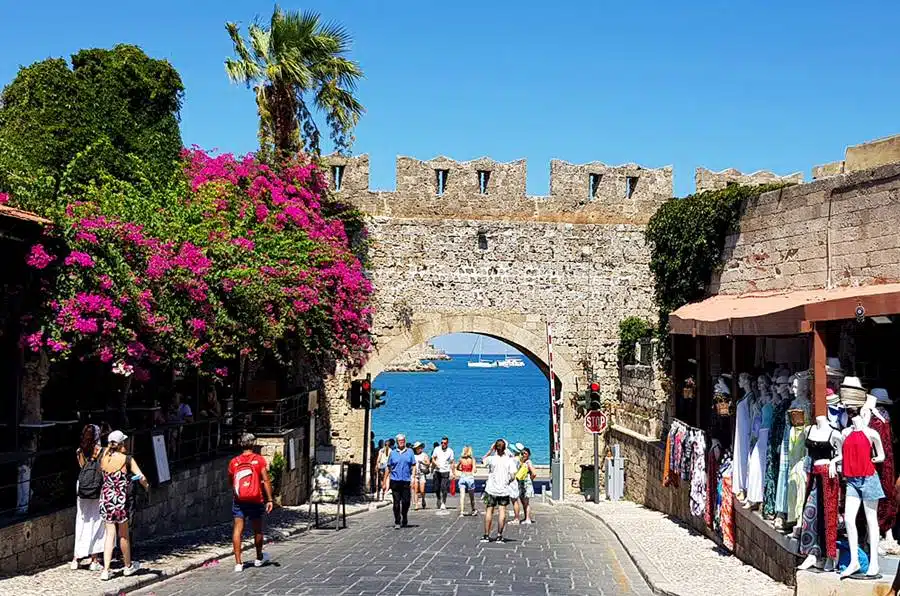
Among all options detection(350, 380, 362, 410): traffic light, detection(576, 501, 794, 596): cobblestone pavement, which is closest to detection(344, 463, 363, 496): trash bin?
detection(350, 380, 362, 410): traffic light

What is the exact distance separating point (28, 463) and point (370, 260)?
1421 centimetres

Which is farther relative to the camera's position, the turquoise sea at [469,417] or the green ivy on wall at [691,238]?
the turquoise sea at [469,417]

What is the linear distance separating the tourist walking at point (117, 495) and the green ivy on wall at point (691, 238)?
30.4 ft

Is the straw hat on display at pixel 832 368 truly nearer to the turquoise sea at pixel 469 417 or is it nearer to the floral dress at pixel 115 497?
the floral dress at pixel 115 497

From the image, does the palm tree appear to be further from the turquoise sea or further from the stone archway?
the turquoise sea

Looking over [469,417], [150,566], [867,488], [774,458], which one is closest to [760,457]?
[774,458]

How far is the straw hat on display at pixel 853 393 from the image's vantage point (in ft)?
29.3

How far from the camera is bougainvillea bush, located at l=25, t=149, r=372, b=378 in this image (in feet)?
37.9

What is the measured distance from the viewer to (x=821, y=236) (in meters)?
13.5

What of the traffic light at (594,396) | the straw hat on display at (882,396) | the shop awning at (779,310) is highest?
the shop awning at (779,310)

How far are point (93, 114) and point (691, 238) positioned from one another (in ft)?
33.3

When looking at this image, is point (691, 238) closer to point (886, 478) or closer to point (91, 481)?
point (886, 478)

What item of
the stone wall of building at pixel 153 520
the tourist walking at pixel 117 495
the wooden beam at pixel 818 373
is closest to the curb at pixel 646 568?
the wooden beam at pixel 818 373

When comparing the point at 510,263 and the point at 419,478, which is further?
the point at 510,263
